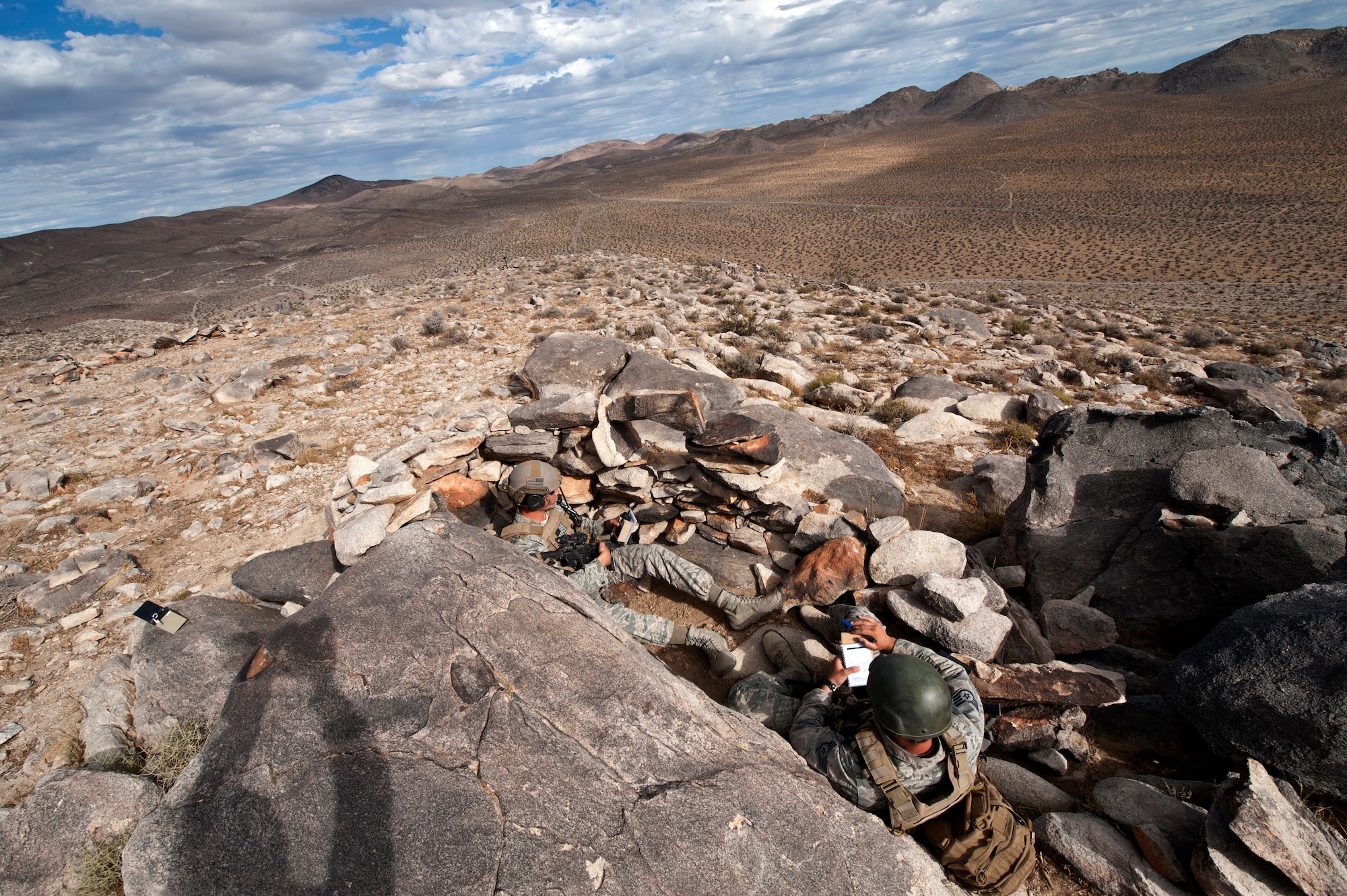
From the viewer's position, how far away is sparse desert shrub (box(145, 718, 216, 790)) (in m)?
3.32

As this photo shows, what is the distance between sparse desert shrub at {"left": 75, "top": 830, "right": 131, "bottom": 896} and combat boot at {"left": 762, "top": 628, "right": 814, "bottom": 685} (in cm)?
390

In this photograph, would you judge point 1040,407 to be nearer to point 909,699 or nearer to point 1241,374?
point 1241,374

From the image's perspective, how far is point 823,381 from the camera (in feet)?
32.0

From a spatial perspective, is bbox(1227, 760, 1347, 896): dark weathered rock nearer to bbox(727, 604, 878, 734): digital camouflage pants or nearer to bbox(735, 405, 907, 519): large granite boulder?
bbox(727, 604, 878, 734): digital camouflage pants

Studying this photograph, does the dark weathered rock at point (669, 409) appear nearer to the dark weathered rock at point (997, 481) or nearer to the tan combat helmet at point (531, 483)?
the tan combat helmet at point (531, 483)

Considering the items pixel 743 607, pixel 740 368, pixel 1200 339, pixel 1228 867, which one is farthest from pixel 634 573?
pixel 1200 339

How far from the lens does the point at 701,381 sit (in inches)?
290

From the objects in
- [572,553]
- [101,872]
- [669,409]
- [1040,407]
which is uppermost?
[669,409]

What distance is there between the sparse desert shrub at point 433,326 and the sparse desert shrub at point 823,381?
23.4 ft

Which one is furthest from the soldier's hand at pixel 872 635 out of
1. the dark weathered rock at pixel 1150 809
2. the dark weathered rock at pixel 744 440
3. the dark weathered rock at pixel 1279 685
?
the dark weathered rock at pixel 744 440

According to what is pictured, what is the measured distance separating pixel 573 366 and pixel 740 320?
616 cm

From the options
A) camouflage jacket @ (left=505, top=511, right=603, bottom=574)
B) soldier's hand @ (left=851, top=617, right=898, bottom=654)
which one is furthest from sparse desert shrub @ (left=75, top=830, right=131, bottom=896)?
soldier's hand @ (left=851, top=617, right=898, bottom=654)

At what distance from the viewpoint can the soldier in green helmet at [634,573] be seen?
185 inches

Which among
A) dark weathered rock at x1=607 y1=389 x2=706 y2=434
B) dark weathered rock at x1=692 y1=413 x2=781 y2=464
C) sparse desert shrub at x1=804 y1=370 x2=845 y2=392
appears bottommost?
sparse desert shrub at x1=804 y1=370 x2=845 y2=392
